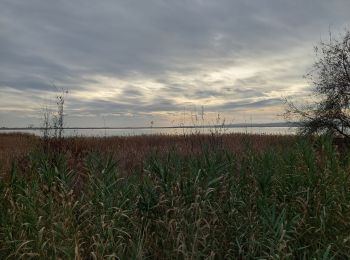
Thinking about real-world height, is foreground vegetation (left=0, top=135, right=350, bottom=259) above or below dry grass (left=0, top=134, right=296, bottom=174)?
below

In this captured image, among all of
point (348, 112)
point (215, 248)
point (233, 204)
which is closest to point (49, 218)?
point (215, 248)

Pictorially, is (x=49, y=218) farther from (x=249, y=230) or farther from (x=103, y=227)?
(x=249, y=230)

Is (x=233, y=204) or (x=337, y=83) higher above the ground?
(x=337, y=83)

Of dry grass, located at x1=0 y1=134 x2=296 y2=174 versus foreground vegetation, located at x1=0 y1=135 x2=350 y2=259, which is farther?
dry grass, located at x1=0 y1=134 x2=296 y2=174

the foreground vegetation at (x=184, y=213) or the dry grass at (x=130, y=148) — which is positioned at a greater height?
the dry grass at (x=130, y=148)

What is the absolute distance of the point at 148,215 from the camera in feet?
19.3

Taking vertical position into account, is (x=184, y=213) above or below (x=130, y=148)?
below

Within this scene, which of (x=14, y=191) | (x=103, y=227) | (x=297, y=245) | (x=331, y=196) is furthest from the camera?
(x=14, y=191)

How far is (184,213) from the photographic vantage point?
18.1 feet

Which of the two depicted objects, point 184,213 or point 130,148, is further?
point 130,148

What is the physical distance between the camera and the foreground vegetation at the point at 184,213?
4691 mm

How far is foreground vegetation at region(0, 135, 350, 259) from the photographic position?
4691mm

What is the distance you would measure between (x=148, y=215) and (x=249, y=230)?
1.59m

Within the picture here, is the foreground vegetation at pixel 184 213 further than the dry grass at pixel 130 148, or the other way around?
the dry grass at pixel 130 148
